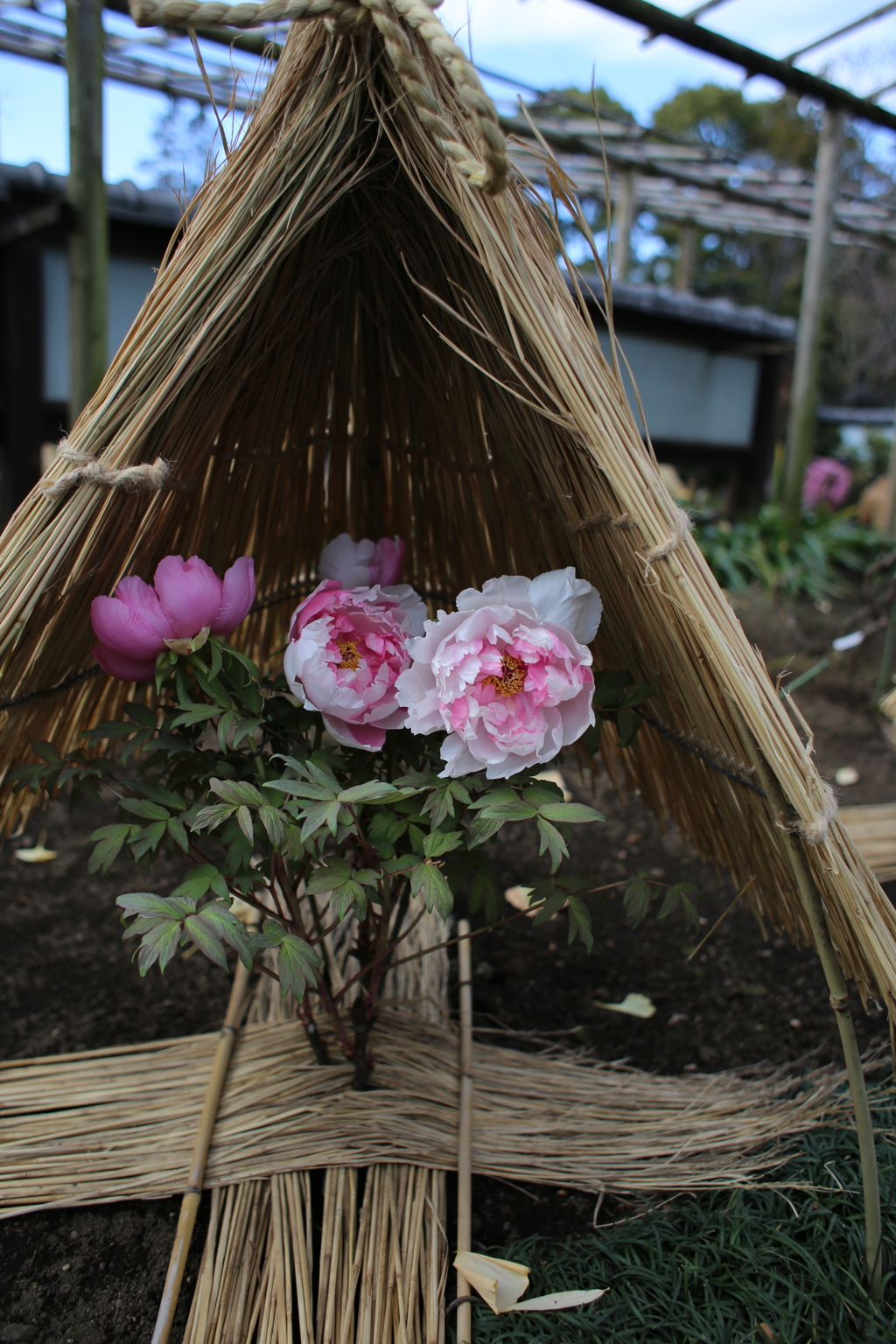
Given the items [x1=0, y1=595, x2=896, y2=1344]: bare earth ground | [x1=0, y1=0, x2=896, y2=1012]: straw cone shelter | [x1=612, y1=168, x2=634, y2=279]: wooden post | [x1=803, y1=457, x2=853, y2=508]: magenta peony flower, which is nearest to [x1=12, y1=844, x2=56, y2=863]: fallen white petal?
[x1=0, y1=595, x2=896, y2=1344]: bare earth ground

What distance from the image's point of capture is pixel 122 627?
0.80 metres

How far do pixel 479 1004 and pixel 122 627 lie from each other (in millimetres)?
878

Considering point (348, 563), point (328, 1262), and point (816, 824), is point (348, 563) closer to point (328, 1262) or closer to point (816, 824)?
point (816, 824)

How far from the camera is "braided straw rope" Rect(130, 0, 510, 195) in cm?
62

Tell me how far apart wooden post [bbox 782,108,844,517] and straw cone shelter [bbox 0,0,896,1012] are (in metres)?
3.75

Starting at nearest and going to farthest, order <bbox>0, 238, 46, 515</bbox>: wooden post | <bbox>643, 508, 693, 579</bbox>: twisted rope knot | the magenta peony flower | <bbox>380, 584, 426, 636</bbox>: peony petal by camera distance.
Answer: <bbox>643, 508, 693, 579</bbox>: twisted rope knot, <bbox>380, 584, 426, 636</bbox>: peony petal, <bbox>0, 238, 46, 515</bbox>: wooden post, the magenta peony flower

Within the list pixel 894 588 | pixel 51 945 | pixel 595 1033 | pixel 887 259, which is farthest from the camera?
pixel 887 259

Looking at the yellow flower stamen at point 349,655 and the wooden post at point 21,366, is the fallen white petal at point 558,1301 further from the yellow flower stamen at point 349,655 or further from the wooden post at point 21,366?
the wooden post at point 21,366

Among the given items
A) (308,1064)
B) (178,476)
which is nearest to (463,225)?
(178,476)

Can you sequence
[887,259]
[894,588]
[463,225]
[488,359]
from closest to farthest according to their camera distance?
[463,225] < [488,359] < [894,588] < [887,259]

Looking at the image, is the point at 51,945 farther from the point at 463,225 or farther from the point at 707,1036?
the point at 463,225

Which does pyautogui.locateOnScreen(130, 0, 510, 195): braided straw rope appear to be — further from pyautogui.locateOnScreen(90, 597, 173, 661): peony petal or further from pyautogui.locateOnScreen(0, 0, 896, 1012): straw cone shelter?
pyautogui.locateOnScreen(90, 597, 173, 661): peony petal

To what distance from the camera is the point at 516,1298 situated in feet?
2.77

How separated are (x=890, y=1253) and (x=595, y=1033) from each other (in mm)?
488
